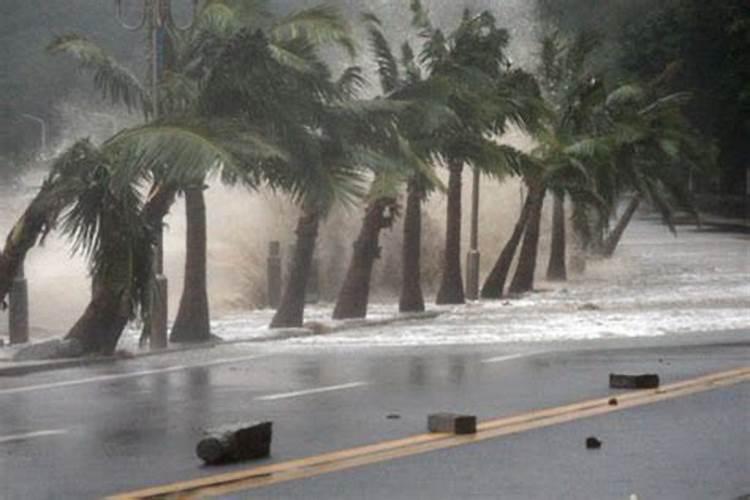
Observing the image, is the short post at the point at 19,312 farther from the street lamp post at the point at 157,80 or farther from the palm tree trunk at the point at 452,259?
the palm tree trunk at the point at 452,259

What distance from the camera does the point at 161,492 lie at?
1137cm

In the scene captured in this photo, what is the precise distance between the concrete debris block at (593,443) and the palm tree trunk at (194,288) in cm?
1243

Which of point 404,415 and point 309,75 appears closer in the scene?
point 404,415

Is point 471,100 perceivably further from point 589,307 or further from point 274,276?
point 274,276

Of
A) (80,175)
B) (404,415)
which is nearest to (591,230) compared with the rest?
(80,175)

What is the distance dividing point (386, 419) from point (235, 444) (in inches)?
107

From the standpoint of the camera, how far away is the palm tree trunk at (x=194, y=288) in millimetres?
26062

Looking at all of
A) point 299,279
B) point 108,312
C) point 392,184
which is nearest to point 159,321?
point 108,312

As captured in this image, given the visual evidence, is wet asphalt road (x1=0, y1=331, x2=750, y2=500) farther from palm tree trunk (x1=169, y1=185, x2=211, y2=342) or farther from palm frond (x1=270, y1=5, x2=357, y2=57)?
palm frond (x1=270, y1=5, x2=357, y2=57)

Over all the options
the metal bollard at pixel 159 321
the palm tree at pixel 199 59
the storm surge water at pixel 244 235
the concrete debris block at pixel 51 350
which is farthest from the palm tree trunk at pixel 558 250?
the concrete debris block at pixel 51 350

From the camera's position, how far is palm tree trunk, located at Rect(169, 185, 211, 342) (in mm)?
26062

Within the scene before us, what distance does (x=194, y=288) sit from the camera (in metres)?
26.5

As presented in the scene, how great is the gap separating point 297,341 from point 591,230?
21.0 meters

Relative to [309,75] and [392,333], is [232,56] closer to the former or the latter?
[309,75]
